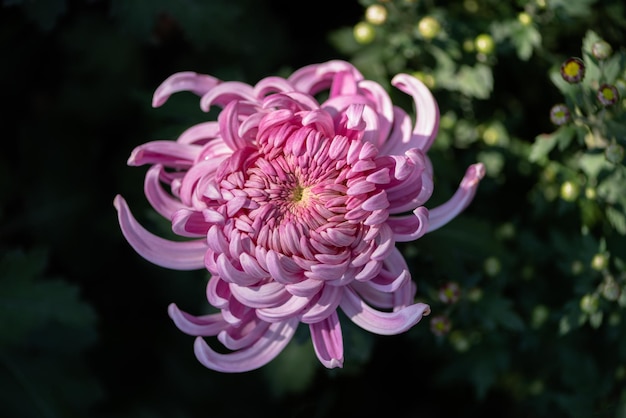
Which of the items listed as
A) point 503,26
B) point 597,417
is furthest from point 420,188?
point 597,417

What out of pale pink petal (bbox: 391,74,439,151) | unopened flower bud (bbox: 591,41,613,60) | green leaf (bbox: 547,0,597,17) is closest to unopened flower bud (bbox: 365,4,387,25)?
pale pink petal (bbox: 391,74,439,151)

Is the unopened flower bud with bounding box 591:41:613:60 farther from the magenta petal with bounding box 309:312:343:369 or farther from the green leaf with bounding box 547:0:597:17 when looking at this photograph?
the magenta petal with bounding box 309:312:343:369

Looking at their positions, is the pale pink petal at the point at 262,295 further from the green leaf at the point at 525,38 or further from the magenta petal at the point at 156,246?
the green leaf at the point at 525,38

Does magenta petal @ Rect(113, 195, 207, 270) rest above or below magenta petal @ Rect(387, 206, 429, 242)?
above

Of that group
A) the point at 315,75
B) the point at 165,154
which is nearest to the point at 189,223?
the point at 165,154

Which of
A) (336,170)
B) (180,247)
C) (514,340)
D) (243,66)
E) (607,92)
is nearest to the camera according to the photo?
(336,170)

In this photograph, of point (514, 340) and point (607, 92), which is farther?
point (514, 340)

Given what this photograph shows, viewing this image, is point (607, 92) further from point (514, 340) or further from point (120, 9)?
point (120, 9)
